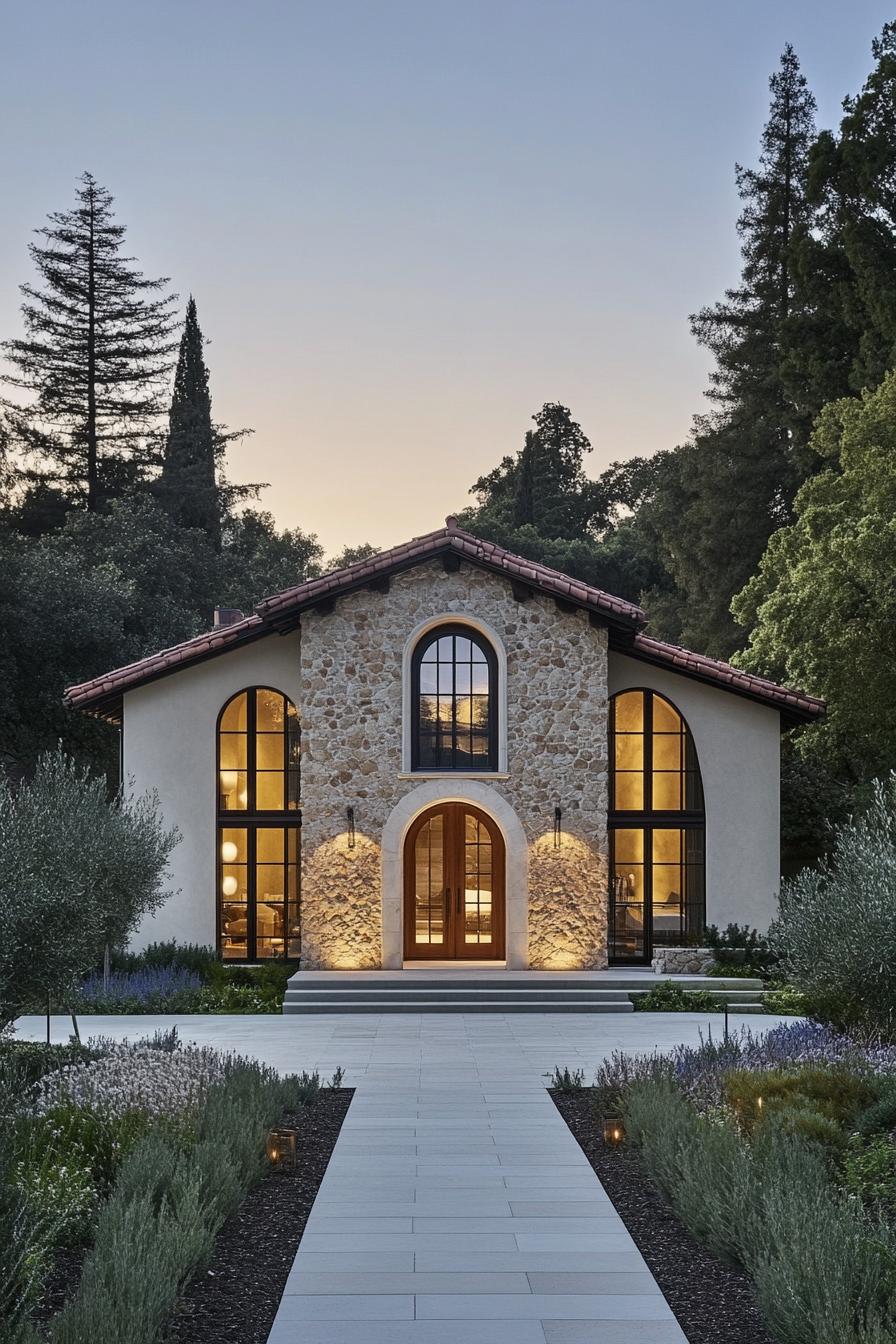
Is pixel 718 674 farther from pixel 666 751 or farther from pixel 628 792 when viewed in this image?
pixel 628 792

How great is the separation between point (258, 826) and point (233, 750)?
1.25m

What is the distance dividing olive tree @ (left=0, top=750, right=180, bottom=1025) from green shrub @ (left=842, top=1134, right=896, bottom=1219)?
598 centimetres

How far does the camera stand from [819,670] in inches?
902

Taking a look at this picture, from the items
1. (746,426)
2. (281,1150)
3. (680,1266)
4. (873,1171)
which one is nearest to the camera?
(680,1266)

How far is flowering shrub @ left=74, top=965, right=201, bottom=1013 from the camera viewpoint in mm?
19188

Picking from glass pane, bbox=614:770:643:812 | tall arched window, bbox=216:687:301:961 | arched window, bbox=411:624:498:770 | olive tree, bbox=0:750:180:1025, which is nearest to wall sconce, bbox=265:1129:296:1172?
olive tree, bbox=0:750:180:1025

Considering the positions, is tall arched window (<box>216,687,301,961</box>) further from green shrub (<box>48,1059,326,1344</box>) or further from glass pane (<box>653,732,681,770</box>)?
green shrub (<box>48,1059,326,1344</box>)

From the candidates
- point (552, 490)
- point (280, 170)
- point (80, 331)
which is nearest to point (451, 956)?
point (280, 170)

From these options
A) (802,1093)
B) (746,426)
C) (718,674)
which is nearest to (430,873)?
(718,674)

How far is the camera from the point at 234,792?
886 inches

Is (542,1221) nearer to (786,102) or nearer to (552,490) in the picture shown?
(786,102)

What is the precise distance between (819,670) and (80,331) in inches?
1289

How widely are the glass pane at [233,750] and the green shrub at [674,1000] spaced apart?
7027mm

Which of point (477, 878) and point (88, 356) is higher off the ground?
point (88, 356)
